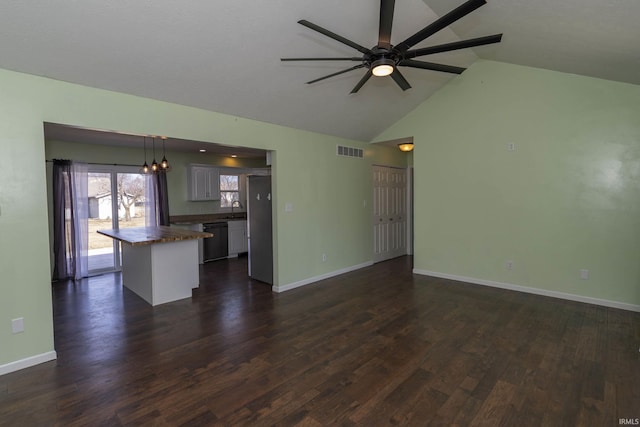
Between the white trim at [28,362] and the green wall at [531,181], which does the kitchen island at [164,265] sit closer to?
the white trim at [28,362]

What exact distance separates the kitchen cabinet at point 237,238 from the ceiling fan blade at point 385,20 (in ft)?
19.2

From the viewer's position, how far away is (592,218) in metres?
4.07

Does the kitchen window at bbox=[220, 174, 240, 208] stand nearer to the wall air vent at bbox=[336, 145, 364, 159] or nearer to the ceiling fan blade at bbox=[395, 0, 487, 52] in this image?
the wall air vent at bbox=[336, 145, 364, 159]

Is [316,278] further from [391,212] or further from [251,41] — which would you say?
[251,41]

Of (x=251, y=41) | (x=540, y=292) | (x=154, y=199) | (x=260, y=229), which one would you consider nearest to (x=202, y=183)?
(x=154, y=199)

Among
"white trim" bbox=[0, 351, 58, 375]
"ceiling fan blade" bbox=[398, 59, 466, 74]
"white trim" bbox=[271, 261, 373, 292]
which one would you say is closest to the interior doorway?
"white trim" bbox=[271, 261, 373, 292]

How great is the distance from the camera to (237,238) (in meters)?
7.42

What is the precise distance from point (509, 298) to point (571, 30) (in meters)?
3.24

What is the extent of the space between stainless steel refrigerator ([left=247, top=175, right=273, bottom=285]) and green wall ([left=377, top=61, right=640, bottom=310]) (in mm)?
2689

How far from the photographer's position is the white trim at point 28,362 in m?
2.61

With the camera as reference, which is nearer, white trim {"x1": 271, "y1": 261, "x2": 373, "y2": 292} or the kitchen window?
white trim {"x1": 271, "y1": 261, "x2": 373, "y2": 292}

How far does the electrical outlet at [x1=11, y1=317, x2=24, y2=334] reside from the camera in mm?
2650

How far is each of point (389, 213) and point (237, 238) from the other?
11.8 ft

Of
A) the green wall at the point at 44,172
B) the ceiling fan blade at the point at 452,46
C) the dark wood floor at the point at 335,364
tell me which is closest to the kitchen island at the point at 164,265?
the dark wood floor at the point at 335,364
